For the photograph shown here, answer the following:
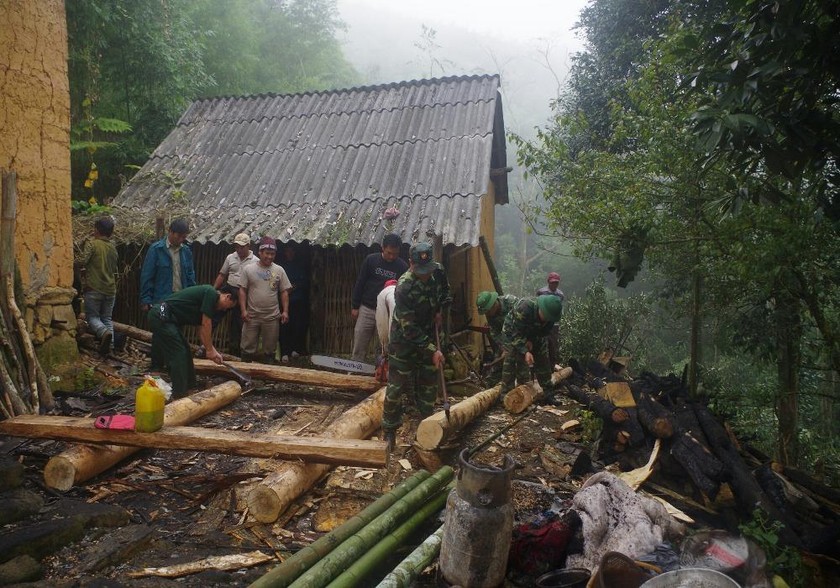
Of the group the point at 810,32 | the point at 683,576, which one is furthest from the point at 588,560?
the point at 810,32

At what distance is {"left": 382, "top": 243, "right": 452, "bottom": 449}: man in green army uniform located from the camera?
542cm

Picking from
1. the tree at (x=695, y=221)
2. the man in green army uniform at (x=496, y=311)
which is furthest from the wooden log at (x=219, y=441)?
the man in green army uniform at (x=496, y=311)

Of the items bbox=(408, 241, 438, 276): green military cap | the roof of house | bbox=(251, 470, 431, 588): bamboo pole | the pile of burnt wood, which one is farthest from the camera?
the roof of house

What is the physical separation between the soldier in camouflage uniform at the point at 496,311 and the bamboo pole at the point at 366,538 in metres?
3.18

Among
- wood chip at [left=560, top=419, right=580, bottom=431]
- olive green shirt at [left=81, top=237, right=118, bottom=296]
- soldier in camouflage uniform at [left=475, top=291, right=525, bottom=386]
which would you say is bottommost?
wood chip at [left=560, top=419, right=580, bottom=431]

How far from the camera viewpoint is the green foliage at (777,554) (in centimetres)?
378

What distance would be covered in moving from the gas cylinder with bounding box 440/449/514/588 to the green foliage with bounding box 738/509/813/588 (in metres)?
1.89

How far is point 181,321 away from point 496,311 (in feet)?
13.2

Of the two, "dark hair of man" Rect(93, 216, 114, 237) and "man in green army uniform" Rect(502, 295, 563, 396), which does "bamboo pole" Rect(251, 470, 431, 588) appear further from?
"dark hair of man" Rect(93, 216, 114, 237)

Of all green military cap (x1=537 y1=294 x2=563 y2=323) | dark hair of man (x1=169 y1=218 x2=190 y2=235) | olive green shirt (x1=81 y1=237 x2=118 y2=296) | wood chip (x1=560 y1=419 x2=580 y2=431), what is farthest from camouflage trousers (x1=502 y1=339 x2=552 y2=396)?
olive green shirt (x1=81 y1=237 x2=118 y2=296)

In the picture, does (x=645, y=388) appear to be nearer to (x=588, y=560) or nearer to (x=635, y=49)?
(x=588, y=560)

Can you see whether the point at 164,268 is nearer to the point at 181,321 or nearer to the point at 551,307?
the point at 181,321

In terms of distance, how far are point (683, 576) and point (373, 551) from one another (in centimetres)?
173

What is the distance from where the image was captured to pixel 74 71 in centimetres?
1106
